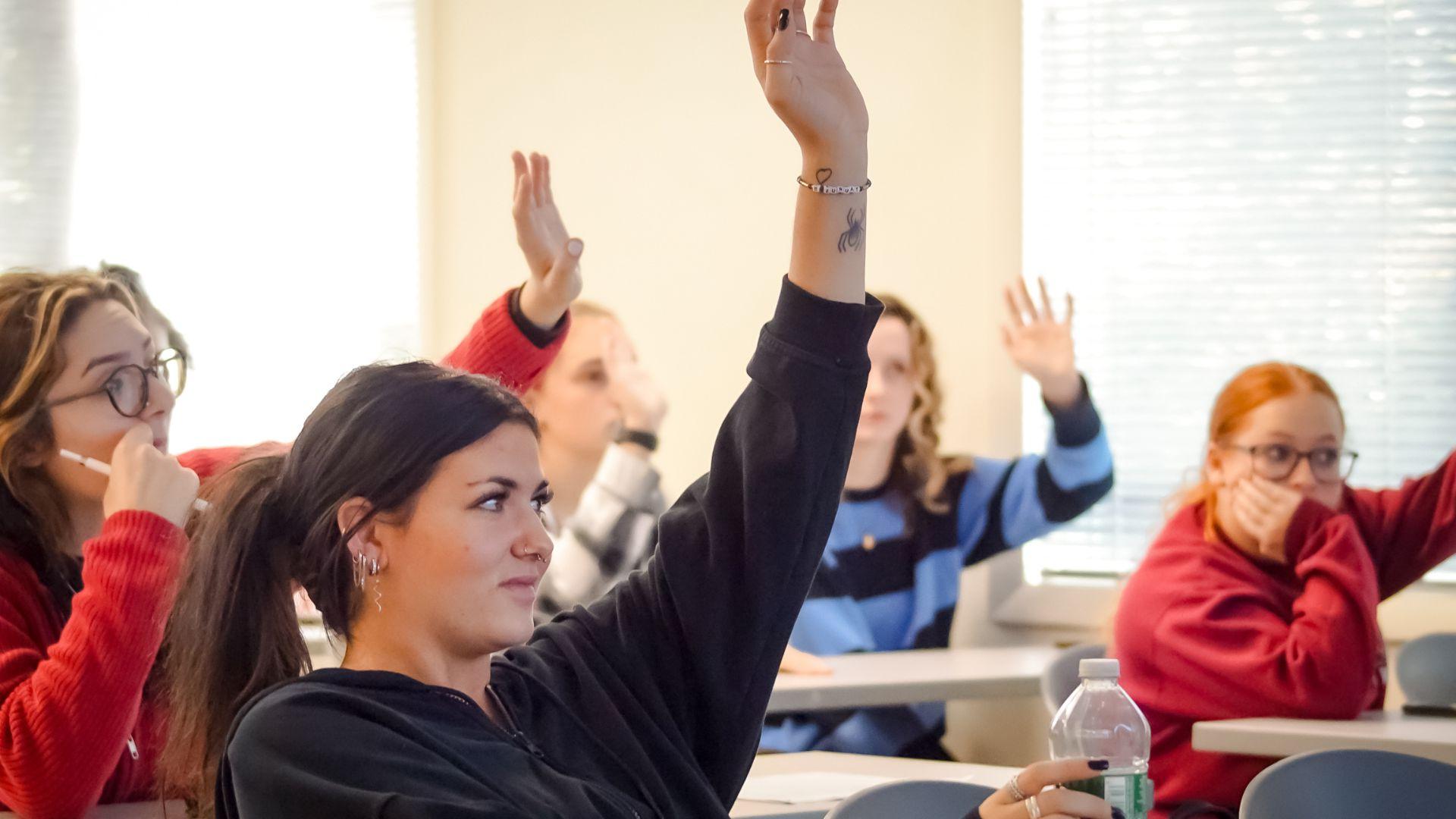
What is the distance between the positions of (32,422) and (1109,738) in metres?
1.59

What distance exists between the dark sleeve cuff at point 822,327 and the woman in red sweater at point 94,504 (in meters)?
0.83

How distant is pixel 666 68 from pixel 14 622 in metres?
2.79

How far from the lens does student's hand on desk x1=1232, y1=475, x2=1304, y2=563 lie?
2789 millimetres

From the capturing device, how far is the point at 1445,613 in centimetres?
361

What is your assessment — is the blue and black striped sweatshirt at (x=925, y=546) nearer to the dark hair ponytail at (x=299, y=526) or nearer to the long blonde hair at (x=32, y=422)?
the long blonde hair at (x=32, y=422)

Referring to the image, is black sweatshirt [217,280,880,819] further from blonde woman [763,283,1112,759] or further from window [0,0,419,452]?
window [0,0,419,452]

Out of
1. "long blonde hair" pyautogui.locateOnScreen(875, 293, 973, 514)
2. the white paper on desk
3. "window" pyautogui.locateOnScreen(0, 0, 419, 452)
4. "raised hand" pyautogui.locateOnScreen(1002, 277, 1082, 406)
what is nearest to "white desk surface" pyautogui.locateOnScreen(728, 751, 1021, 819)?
the white paper on desk

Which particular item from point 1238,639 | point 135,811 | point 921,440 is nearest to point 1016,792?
point 135,811

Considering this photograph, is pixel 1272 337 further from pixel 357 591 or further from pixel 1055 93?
pixel 357 591

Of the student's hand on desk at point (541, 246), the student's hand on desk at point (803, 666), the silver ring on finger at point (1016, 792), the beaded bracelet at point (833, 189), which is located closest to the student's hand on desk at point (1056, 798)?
the silver ring on finger at point (1016, 792)

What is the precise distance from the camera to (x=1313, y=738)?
247 cm

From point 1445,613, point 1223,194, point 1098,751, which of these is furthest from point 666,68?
point 1098,751

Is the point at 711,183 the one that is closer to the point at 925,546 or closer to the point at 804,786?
the point at 925,546

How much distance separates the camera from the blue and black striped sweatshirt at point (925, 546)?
3652mm
